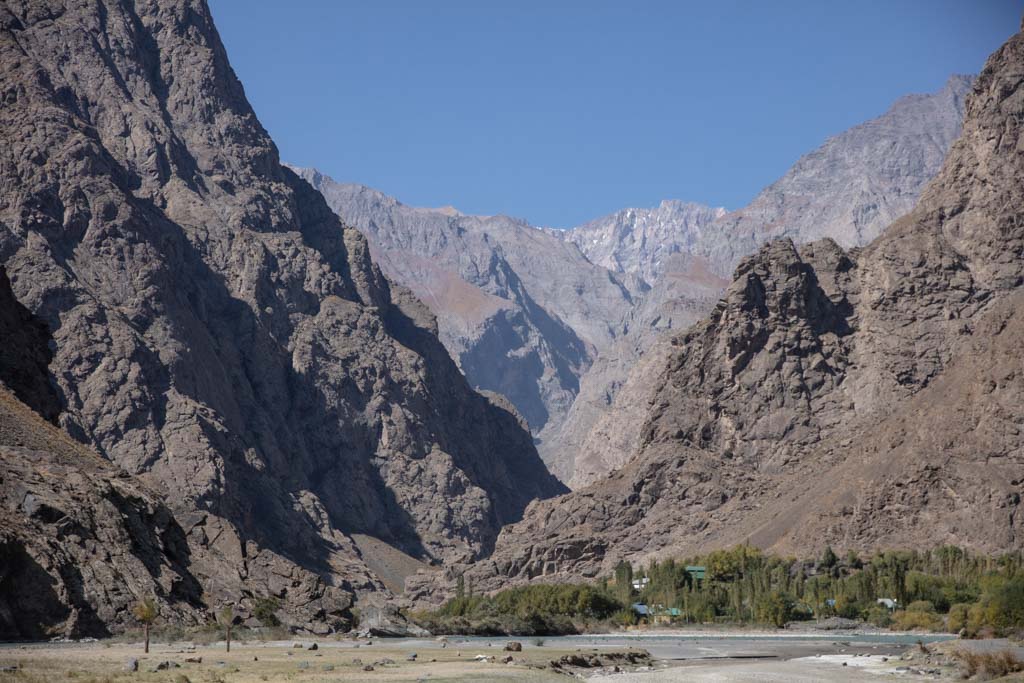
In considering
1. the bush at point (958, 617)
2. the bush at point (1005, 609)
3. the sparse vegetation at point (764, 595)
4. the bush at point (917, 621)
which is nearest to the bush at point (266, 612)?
the sparse vegetation at point (764, 595)

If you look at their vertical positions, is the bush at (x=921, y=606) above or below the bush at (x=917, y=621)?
above

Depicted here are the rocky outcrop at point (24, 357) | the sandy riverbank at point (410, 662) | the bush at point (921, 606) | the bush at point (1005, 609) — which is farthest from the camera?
the bush at point (921, 606)

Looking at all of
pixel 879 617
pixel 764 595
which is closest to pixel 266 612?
pixel 879 617

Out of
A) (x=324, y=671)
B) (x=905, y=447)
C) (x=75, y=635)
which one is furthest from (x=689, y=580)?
(x=324, y=671)

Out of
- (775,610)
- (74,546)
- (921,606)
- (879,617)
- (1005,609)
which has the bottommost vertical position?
(1005,609)

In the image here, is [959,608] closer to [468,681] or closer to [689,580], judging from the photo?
[689,580]

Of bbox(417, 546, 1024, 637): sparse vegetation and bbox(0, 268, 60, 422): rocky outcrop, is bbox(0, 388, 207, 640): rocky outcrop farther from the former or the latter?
bbox(417, 546, 1024, 637): sparse vegetation

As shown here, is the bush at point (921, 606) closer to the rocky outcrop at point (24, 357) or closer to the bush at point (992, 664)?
the bush at point (992, 664)

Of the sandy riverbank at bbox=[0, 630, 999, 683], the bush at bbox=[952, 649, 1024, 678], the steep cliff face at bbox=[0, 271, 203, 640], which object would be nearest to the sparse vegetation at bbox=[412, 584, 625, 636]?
the sandy riverbank at bbox=[0, 630, 999, 683]

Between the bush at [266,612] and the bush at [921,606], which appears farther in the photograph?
the bush at [921,606]

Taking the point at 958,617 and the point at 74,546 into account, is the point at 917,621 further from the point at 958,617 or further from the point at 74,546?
the point at 74,546

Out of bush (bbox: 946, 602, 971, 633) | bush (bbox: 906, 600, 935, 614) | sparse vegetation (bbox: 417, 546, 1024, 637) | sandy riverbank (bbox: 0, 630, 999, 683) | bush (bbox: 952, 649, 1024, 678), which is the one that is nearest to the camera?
sandy riverbank (bbox: 0, 630, 999, 683)

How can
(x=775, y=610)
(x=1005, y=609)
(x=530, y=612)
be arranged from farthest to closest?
(x=775, y=610) → (x=530, y=612) → (x=1005, y=609)

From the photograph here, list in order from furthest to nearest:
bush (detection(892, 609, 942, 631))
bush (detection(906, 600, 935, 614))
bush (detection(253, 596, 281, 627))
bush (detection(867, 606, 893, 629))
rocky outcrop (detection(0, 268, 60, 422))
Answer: bush (detection(906, 600, 935, 614))
bush (detection(867, 606, 893, 629))
bush (detection(892, 609, 942, 631))
rocky outcrop (detection(0, 268, 60, 422))
bush (detection(253, 596, 281, 627))
